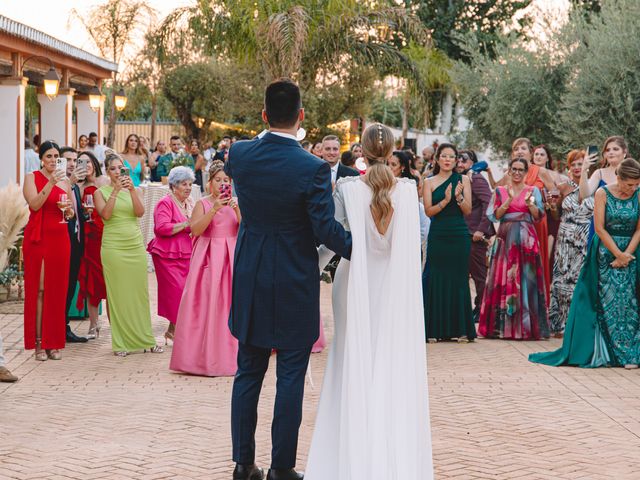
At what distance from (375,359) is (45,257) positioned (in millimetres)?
5166

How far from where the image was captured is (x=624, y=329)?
32.3 ft

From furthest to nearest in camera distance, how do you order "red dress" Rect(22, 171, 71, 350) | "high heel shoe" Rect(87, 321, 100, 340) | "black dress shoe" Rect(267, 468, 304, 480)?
"high heel shoe" Rect(87, 321, 100, 340), "red dress" Rect(22, 171, 71, 350), "black dress shoe" Rect(267, 468, 304, 480)

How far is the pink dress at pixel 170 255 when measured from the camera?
1014cm

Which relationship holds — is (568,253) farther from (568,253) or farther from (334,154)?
(334,154)

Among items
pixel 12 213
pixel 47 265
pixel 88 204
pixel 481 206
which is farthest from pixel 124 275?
pixel 481 206

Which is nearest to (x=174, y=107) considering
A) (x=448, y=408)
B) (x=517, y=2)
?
(x=517, y=2)

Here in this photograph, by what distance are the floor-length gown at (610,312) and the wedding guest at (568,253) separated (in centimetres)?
155

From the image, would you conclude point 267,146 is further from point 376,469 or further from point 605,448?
point 605,448

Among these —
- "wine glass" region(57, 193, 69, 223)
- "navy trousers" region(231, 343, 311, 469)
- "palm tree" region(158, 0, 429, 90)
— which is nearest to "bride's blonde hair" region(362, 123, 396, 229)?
"navy trousers" region(231, 343, 311, 469)

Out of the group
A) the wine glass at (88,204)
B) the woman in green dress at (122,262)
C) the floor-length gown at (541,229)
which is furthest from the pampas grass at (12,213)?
the floor-length gown at (541,229)

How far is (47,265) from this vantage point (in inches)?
378

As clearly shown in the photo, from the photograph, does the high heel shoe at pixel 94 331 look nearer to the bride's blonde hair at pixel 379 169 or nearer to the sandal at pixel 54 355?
the sandal at pixel 54 355

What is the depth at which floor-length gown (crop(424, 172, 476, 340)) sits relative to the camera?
11.2m

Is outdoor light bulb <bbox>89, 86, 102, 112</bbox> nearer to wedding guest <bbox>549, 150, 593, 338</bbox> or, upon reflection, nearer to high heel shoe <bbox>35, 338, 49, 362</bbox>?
wedding guest <bbox>549, 150, 593, 338</bbox>
